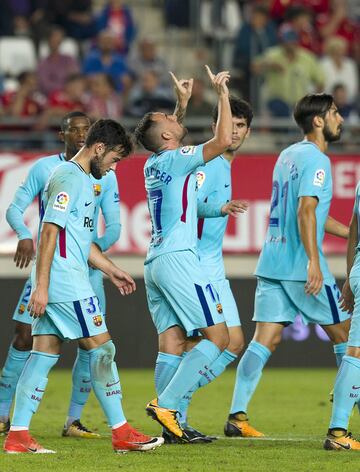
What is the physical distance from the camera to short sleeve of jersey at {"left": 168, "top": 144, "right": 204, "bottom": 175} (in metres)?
7.77

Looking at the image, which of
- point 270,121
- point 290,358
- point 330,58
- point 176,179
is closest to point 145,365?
point 290,358

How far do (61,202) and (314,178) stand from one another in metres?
2.02

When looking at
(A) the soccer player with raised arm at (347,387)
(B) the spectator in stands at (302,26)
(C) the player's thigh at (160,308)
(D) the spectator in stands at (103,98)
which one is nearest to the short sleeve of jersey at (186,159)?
(C) the player's thigh at (160,308)

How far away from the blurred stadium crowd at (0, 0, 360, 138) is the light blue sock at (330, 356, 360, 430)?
8.62 meters

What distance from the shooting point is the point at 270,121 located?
51.2 ft

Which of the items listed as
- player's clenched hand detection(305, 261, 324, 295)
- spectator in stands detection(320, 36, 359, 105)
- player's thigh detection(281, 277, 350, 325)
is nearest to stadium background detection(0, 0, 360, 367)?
spectator in stands detection(320, 36, 359, 105)

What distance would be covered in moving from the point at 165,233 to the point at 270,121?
7.79m

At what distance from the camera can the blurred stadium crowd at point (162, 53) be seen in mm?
16234

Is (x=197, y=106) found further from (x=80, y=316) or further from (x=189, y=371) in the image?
(x=80, y=316)

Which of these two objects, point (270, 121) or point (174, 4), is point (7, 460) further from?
point (174, 4)

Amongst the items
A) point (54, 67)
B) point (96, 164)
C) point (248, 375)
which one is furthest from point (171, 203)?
point (54, 67)

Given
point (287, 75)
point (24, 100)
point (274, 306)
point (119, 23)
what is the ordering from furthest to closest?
point (119, 23) < point (287, 75) < point (24, 100) < point (274, 306)

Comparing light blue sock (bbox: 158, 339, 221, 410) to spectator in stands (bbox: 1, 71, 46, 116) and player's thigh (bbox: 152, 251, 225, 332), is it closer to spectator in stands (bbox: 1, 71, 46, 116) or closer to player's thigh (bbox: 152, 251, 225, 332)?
player's thigh (bbox: 152, 251, 225, 332)

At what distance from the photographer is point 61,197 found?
737cm
